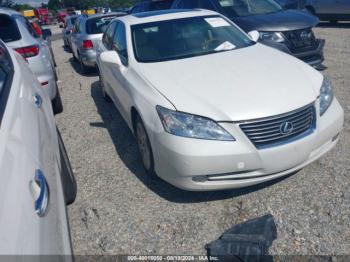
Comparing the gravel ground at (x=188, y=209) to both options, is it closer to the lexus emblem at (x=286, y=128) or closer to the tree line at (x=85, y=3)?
the lexus emblem at (x=286, y=128)

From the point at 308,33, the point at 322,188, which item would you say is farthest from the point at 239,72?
the point at 308,33

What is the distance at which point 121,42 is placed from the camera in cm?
420

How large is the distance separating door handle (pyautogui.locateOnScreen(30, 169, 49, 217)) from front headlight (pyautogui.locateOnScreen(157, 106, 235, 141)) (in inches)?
50.2

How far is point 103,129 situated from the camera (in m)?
4.74

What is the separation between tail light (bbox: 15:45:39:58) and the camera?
4321 mm

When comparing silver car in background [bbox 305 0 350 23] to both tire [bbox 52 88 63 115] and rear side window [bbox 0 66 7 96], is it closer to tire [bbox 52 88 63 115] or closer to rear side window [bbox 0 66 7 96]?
tire [bbox 52 88 63 115]

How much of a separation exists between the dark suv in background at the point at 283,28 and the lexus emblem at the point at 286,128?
11.1ft

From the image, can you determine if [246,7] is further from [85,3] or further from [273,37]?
[85,3]

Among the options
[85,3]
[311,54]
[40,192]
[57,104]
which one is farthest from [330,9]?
[85,3]

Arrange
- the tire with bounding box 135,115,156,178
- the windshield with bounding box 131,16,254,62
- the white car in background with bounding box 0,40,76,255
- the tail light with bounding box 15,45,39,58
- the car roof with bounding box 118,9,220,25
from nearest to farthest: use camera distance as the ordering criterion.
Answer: the white car in background with bounding box 0,40,76,255, the tire with bounding box 135,115,156,178, the windshield with bounding box 131,16,254,62, the car roof with bounding box 118,9,220,25, the tail light with bounding box 15,45,39,58

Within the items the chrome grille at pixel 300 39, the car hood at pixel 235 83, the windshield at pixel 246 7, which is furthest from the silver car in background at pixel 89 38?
the car hood at pixel 235 83

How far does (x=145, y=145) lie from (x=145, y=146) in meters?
0.01

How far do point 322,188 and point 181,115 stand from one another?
1523 mm

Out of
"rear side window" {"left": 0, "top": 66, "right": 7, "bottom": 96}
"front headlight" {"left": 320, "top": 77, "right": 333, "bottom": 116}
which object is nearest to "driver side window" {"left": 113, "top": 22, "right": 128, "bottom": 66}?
"rear side window" {"left": 0, "top": 66, "right": 7, "bottom": 96}
